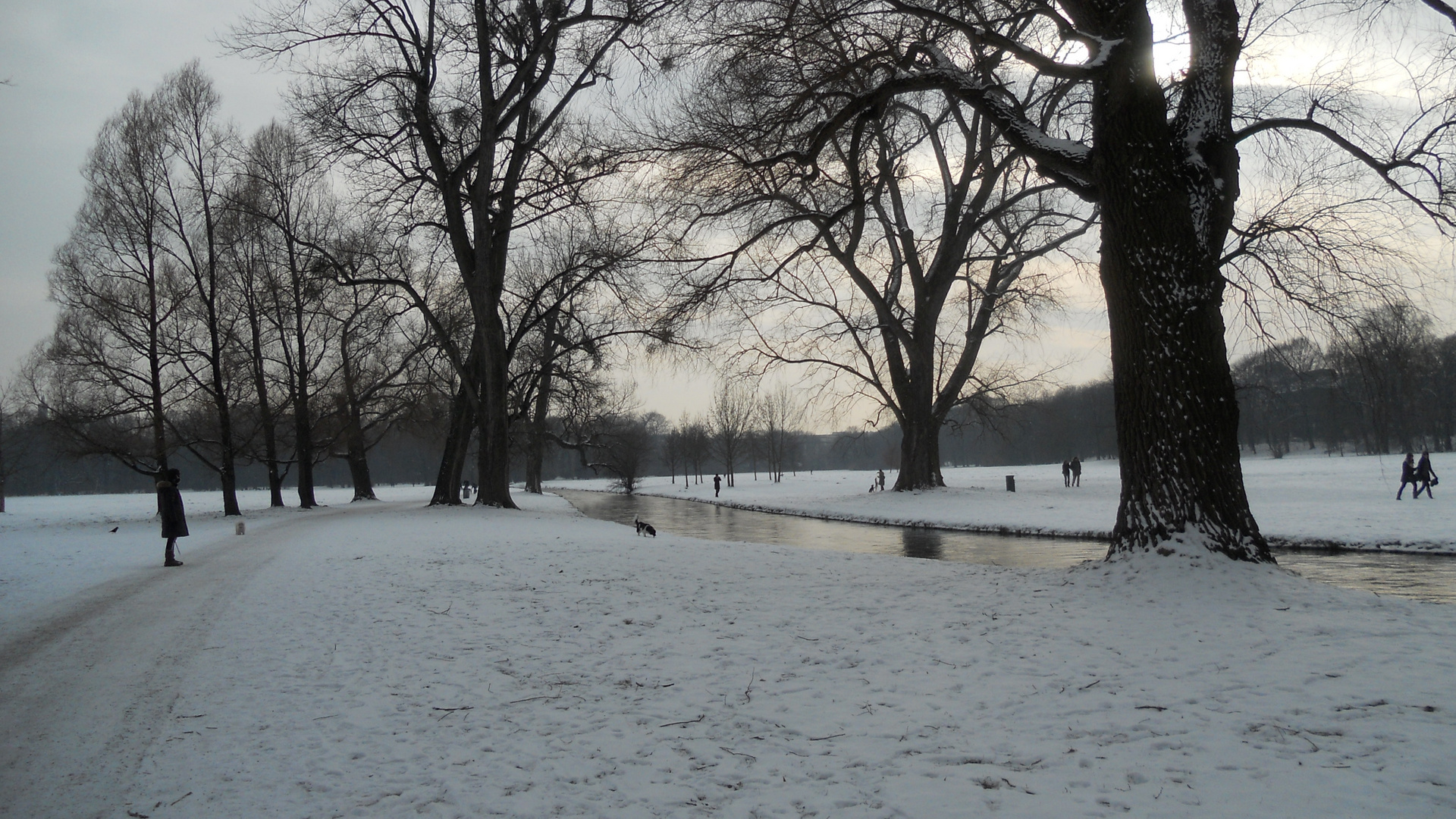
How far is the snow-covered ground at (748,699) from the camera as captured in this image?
3.32m

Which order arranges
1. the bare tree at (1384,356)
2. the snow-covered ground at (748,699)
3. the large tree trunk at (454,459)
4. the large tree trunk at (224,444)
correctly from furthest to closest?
1. the large tree trunk at (224,444)
2. the large tree trunk at (454,459)
3. the bare tree at (1384,356)
4. the snow-covered ground at (748,699)

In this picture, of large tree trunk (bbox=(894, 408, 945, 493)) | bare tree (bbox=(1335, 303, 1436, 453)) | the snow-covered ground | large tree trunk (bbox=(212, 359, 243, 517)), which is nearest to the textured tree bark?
large tree trunk (bbox=(894, 408, 945, 493))

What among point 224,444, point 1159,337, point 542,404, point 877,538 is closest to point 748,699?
point 1159,337

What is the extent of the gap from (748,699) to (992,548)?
11047 millimetres

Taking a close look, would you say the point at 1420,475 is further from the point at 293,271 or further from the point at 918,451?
the point at 293,271

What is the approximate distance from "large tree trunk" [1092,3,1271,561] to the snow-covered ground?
0.49 m

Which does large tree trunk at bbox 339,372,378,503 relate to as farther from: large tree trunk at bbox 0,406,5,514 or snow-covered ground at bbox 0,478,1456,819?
snow-covered ground at bbox 0,478,1456,819

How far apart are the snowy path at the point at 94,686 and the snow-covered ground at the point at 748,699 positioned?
2 centimetres

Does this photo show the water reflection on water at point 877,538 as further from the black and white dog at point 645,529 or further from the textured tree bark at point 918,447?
the textured tree bark at point 918,447

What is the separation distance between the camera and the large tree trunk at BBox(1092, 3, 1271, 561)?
6668 mm

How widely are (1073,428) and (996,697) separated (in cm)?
9921

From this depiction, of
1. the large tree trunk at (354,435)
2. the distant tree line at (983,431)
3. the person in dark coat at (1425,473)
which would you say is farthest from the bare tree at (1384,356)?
the large tree trunk at (354,435)

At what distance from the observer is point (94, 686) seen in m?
4.89

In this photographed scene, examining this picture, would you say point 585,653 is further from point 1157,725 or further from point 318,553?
point 318,553
